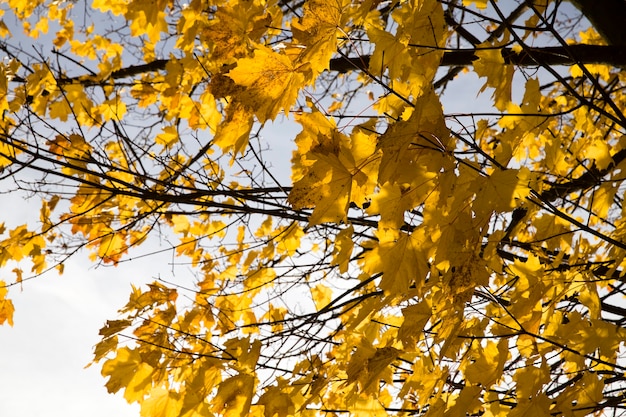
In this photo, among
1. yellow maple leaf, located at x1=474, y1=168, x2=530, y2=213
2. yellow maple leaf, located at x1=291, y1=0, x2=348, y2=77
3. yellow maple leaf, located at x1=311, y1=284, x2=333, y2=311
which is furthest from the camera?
yellow maple leaf, located at x1=311, y1=284, x2=333, y2=311

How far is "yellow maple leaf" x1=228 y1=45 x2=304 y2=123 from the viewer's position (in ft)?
3.47

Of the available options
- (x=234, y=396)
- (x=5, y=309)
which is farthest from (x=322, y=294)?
(x=5, y=309)

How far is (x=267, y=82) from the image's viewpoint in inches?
42.7

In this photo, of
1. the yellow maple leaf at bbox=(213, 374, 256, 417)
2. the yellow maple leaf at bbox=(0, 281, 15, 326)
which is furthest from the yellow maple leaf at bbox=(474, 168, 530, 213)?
the yellow maple leaf at bbox=(0, 281, 15, 326)

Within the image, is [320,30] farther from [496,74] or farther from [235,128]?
[496,74]

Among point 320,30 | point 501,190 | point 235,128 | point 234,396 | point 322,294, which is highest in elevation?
point 322,294

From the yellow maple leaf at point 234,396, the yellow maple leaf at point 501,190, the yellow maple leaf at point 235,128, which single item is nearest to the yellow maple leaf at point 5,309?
the yellow maple leaf at point 234,396

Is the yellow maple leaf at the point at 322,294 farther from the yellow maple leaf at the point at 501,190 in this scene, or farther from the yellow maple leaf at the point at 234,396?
the yellow maple leaf at the point at 501,190

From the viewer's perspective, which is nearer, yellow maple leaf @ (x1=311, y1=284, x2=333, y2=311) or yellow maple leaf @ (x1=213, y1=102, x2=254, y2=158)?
yellow maple leaf @ (x1=213, y1=102, x2=254, y2=158)

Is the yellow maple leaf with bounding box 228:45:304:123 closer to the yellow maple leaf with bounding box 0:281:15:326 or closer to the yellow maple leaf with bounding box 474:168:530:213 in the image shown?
the yellow maple leaf with bounding box 474:168:530:213

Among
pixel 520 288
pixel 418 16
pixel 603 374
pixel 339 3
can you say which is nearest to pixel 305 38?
pixel 339 3

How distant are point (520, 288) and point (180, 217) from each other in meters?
2.39

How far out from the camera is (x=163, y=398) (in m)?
1.81

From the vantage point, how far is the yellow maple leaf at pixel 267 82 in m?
1.06
